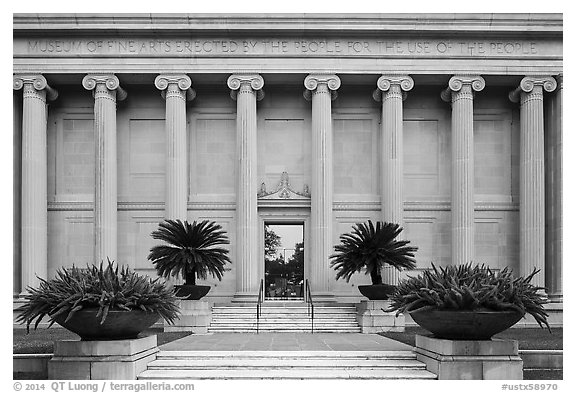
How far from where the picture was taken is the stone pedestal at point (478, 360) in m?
13.9

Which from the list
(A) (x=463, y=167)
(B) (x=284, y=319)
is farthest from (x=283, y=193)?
(A) (x=463, y=167)

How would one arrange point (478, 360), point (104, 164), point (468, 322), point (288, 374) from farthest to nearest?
point (104, 164) → point (288, 374) → point (468, 322) → point (478, 360)

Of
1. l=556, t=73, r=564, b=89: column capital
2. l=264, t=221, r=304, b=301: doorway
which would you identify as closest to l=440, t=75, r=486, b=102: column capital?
l=556, t=73, r=564, b=89: column capital

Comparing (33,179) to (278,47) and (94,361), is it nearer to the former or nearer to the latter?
(278,47)

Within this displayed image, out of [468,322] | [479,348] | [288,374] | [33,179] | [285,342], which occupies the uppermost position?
[33,179]

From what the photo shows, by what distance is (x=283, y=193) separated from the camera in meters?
31.6

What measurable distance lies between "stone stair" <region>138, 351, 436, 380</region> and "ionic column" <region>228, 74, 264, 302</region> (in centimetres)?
1354

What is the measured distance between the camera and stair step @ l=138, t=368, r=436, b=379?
46.6ft

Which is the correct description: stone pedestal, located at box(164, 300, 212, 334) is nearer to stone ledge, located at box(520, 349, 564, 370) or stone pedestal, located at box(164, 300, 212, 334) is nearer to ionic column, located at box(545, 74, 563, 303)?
stone ledge, located at box(520, 349, 564, 370)

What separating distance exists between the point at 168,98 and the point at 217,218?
572 centimetres

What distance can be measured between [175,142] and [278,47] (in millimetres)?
6023

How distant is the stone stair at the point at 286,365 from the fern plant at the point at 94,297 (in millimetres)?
1150

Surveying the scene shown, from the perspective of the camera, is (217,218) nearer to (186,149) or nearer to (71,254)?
(186,149)
